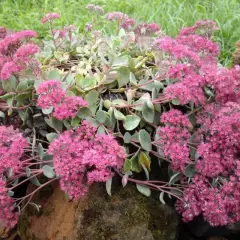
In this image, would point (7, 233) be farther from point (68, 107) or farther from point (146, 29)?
point (146, 29)

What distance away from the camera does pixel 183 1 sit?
457 centimetres

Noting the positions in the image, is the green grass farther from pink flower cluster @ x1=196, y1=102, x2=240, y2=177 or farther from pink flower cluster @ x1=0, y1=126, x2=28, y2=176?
pink flower cluster @ x1=0, y1=126, x2=28, y2=176

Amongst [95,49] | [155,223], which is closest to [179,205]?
[155,223]

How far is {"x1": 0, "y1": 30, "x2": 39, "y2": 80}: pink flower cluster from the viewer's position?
183 centimetres

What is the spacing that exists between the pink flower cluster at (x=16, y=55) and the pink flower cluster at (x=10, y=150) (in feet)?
0.89

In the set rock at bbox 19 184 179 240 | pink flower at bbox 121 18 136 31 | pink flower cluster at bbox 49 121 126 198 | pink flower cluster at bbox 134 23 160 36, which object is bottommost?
rock at bbox 19 184 179 240

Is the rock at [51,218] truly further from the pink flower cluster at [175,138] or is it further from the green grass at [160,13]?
the green grass at [160,13]

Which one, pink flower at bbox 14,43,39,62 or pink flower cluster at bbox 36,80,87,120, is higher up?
pink flower at bbox 14,43,39,62

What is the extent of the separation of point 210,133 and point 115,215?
1.88ft

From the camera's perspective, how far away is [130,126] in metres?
1.81

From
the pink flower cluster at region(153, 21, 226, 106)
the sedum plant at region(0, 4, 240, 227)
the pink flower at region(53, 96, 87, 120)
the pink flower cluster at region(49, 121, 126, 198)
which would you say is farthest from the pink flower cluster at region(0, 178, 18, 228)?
the pink flower cluster at region(153, 21, 226, 106)

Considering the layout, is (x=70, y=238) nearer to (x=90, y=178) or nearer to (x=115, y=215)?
(x=115, y=215)

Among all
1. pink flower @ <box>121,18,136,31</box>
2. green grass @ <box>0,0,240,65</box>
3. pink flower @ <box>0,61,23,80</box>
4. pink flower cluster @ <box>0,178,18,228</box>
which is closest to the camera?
pink flower cluster @ <box>0,178,18,228</box>

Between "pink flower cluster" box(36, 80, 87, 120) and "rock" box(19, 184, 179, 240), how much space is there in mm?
419
